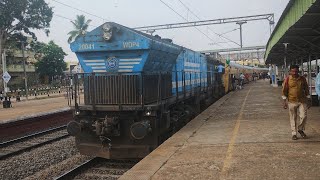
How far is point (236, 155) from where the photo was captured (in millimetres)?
7461

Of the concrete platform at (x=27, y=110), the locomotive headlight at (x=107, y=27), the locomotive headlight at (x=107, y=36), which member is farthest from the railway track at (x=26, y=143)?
the locomotive headlight at (x=107, y=27)

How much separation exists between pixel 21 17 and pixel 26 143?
29900mm

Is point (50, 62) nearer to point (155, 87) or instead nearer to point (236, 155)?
point (155, 87)

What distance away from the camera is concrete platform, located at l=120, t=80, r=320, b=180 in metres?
6.25

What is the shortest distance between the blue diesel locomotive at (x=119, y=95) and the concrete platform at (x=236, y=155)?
0.76 metres

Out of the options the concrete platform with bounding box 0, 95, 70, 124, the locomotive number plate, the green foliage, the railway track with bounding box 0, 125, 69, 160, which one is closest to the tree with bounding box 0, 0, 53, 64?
the green foliage

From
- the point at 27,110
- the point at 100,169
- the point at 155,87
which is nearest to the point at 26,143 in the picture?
the point at 100,169

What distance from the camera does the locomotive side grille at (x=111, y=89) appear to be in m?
9.19

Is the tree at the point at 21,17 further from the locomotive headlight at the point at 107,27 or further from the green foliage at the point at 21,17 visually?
the locomotive headlight at the point at 107,27

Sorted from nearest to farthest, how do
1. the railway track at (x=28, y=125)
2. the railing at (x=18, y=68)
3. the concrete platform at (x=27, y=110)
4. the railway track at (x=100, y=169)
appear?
the railway track at (x=100, y=169) < the railway track at (x=28, y=125) < the concrete platform at (x=27, y=110) < the railing at (x=18, y=68)

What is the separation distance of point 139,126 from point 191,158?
162 centimetres

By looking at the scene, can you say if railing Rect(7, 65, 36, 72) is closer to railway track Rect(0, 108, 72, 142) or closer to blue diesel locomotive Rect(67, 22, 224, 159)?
railway track Rect(0, 108, 72, 142)

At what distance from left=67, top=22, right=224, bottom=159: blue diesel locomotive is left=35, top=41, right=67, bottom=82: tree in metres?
63.9

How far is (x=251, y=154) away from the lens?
24.5ft
